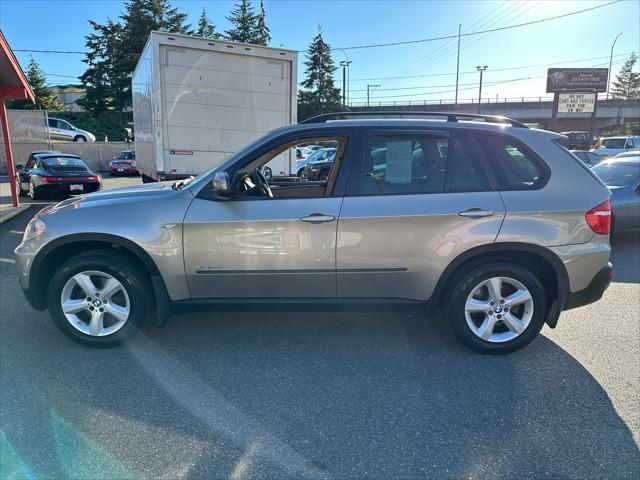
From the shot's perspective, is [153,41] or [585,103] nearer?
[153,41]

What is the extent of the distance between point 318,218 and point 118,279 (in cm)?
165

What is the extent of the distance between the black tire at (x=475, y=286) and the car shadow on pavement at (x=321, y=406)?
0.37ft

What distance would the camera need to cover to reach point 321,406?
113 inches

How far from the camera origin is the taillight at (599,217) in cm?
335

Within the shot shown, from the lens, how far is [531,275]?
3.45m

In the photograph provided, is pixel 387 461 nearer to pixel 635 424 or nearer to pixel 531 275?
pixel 635 424

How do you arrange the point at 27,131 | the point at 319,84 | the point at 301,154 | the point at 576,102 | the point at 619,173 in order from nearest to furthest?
the point at 619,173 < the point at 301,154 < the point at 27,131 < the point at 576,102 < the point at 319,84

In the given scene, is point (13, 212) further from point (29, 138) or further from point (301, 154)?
point (29, 138)

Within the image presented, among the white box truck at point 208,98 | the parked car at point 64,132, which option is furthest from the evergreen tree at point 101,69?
the white box truck at point 208,98

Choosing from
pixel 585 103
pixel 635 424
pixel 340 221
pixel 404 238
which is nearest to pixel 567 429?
pixel 635 424

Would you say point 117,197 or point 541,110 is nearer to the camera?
point 117,197

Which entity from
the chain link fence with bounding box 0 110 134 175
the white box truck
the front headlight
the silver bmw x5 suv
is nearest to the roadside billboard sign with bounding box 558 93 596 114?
the white box truck

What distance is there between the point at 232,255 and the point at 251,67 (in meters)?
6.64

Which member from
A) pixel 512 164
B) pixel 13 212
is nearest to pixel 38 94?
pixel 13 212
